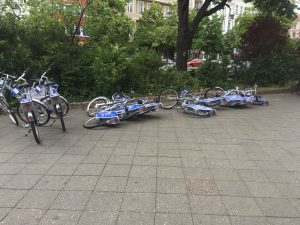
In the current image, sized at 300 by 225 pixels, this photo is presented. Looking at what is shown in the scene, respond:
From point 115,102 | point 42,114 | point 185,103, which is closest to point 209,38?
point 185,103

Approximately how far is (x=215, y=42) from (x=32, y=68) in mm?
26414

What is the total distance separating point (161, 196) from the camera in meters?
3.69

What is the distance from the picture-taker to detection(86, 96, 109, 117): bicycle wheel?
25.9ft

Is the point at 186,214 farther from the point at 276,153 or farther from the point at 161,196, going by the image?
the point at 276,153

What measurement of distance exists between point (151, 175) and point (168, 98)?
17.2ft

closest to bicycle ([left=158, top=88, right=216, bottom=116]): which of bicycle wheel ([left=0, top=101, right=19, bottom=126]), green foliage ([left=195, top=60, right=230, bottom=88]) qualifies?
green foliage ([left=195, top=60, right=230, bottom=88])

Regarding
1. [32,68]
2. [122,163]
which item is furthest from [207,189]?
[32,68]

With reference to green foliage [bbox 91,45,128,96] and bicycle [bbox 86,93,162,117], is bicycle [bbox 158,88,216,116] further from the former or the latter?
green foliage [bbox 91,45,128,96]

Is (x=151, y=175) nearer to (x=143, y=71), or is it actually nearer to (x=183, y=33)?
(x=143, y=71)

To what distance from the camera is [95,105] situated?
26.7ft

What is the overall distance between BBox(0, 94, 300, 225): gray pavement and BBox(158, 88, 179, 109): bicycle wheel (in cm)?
211

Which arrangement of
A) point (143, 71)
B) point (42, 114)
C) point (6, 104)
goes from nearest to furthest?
1. point (42, 114)
2. point (6, 104)
3. point (143, 71)

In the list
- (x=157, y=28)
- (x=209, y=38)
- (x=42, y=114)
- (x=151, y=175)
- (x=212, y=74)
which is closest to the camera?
(x=151, y=175)

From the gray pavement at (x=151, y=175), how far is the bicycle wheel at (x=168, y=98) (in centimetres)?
211
